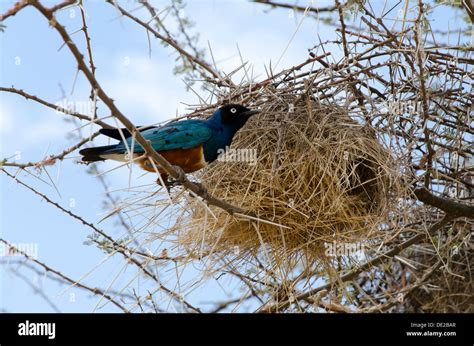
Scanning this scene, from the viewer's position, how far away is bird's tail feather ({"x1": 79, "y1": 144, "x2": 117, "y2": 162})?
3.67 metres

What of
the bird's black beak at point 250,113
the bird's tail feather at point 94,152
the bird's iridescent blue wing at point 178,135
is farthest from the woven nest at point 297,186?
the bird's tail feather at point 94,152

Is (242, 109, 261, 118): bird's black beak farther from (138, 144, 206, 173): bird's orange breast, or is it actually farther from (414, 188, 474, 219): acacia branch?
(414, 188, 474, 219): acacia branch

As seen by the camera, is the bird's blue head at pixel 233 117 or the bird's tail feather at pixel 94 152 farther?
the bird's blue head at pixel 233 117

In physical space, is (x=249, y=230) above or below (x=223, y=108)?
below

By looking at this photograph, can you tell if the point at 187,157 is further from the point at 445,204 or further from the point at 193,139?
the point at 445,204

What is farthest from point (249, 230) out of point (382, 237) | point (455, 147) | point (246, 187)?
point (455, 147)

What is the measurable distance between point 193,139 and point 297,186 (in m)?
0.64

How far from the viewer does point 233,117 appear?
12.7ft

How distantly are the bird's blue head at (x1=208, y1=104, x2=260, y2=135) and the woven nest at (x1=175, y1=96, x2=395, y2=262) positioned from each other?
0.10 metres

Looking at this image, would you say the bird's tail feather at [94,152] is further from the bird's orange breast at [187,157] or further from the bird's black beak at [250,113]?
the bird's black beak at [250,113]

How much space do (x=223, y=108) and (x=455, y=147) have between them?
1.38 m

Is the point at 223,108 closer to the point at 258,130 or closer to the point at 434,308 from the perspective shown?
the point at 258,130

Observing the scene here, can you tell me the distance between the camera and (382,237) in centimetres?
401

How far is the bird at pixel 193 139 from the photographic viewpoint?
378 cm
